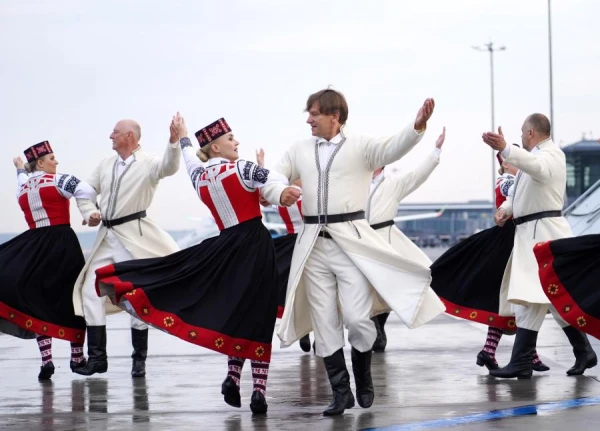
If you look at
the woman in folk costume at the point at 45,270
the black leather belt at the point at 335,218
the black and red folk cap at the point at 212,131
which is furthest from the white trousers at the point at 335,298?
the woman in folk costume at the point at 45,270

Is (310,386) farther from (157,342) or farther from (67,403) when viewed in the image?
(157,342)

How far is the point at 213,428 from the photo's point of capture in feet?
22.4

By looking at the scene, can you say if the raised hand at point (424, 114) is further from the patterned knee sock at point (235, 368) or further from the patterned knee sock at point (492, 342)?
the patterned knee sock at point (492, 342)

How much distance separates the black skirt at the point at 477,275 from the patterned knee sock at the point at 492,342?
0.05 m

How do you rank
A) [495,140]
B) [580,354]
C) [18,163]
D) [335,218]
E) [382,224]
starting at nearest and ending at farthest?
[335,218]
[495,140]
[580,354]
[18,163]
[382,224]

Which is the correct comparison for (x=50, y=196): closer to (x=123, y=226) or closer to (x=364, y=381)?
(x=123, y=226)

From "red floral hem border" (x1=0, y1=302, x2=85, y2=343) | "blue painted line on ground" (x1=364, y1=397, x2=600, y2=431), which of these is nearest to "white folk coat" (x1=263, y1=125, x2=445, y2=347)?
"blue painted line on ground" (x1=364, y1=397, x2=600, y2=431)

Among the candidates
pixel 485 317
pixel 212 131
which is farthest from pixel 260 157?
pixel 485 317

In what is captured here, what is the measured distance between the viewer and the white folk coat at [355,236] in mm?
7289

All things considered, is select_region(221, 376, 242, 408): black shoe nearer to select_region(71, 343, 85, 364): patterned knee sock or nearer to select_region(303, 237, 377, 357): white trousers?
select_region(303, 237, 377, 357): white trousers

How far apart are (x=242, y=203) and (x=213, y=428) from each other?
144cm

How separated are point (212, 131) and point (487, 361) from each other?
2.89 m

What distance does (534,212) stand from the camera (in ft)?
28.8

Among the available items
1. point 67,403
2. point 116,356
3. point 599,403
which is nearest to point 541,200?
point 599,403
